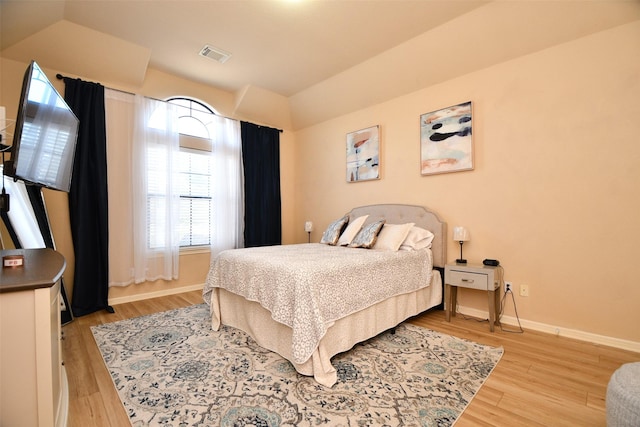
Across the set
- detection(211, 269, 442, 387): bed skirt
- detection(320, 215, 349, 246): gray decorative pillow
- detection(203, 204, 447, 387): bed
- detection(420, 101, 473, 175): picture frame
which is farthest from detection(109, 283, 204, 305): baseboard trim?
detection(420, 101, 473, 175): picture frame

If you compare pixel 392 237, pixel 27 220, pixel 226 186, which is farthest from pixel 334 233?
pixel 27 220

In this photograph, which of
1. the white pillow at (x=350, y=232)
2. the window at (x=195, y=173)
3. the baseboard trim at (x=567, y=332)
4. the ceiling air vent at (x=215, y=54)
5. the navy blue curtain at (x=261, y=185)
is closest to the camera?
the baseboard trim at (x=567, y=332)

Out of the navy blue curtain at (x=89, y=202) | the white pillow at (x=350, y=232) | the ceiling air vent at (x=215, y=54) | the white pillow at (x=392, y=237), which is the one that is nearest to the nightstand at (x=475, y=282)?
the white pillow at (x=392, y=237)

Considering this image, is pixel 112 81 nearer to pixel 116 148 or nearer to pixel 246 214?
pixel 116 148

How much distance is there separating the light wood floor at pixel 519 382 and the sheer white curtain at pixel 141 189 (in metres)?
0.95

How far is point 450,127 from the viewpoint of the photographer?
319 cm

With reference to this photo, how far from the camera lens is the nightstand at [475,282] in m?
2.61

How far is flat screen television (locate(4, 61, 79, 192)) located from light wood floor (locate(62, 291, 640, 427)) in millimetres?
1306

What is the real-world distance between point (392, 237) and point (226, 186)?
8.64 feet

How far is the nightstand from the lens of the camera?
103 inches

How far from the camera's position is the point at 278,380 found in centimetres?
183

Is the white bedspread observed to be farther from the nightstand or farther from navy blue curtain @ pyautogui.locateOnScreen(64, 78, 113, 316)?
navy blue curtain @ pyautogui.locateOnScreen(64, 78, 113, 316)

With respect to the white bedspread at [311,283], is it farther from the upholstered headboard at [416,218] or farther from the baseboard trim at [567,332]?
the baseboard trim at [567,332]

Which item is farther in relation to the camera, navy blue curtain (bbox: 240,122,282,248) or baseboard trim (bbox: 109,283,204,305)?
navy blue curtain (bbox: 240,122,282,248)
